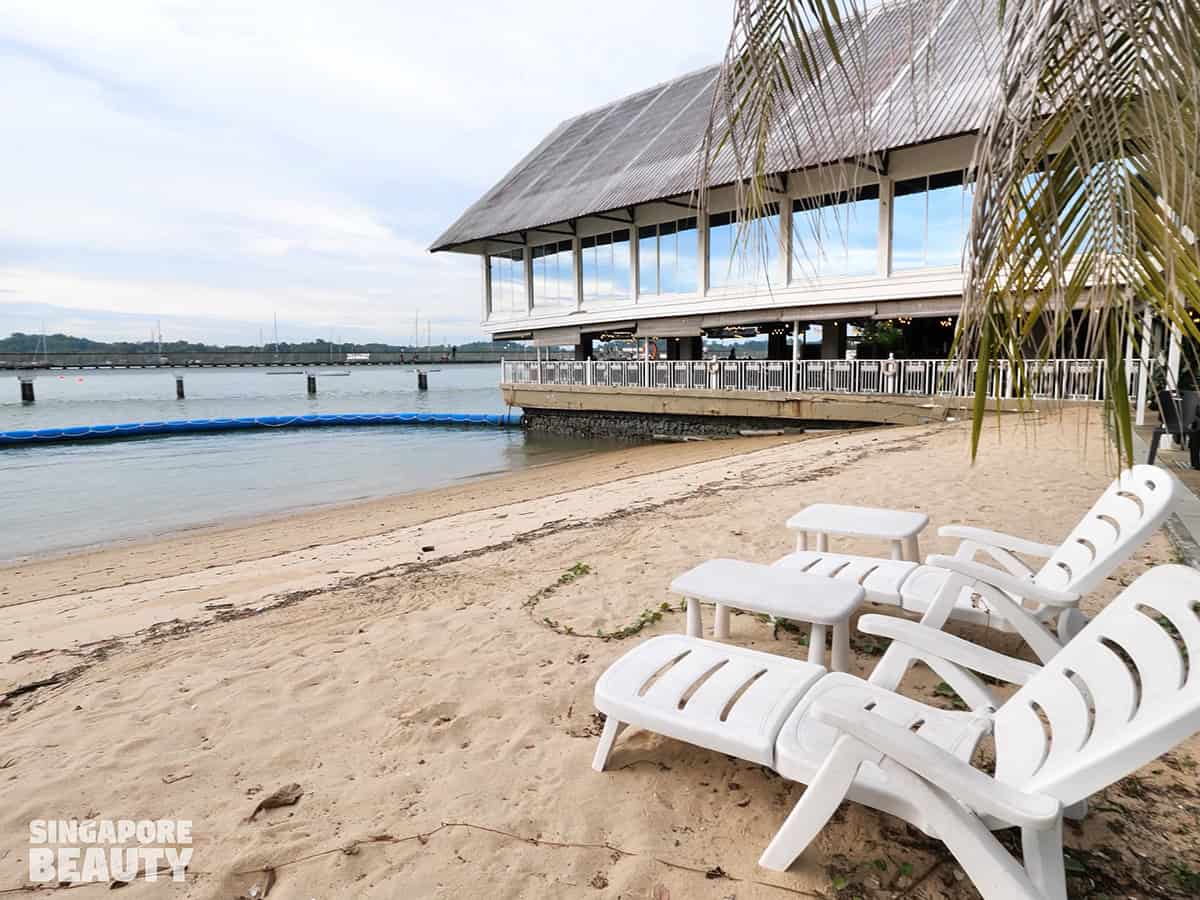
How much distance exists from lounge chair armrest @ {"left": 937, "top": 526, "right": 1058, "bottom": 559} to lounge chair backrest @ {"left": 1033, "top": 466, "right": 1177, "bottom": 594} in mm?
111

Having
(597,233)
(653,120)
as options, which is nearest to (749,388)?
(597,233)

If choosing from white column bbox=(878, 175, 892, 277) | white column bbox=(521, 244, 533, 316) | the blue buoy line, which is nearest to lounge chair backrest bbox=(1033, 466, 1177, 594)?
white column bbox=(878, 175, 892, 277)

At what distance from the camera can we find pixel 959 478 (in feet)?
27.7

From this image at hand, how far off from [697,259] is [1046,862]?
834 inches

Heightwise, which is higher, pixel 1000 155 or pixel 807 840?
pixel 1000 155

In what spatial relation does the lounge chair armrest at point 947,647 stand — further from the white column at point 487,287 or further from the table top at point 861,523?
the white column at point 487,287

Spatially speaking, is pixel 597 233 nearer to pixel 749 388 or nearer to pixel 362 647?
pixel 749 388

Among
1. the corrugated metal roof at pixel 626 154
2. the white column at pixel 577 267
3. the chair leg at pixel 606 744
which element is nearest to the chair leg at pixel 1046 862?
the chair leg at pixel 606 744

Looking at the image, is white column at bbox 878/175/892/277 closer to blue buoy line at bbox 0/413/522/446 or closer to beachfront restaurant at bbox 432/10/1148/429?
beachfront restaurant at bbox 432/10/1148/429

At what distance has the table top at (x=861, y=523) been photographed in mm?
4383

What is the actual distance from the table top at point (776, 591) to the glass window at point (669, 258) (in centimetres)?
1883

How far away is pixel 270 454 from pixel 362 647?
2190 cm

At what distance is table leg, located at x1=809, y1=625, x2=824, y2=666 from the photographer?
3.03 metres

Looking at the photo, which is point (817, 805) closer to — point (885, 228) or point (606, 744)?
point (606, 744)
